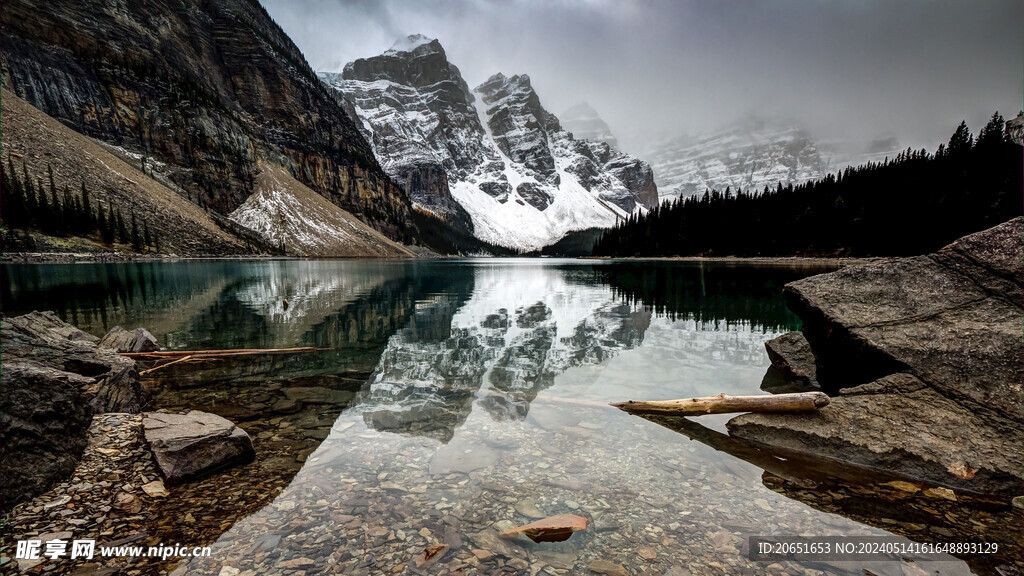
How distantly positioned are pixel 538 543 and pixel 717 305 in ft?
94.7

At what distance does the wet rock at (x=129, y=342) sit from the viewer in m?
12.7

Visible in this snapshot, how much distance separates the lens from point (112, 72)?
383 feet

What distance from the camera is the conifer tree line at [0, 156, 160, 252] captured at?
6500cm

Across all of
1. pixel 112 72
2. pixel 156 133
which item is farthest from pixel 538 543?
pixel 112 72

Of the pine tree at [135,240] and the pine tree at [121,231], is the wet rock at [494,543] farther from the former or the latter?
the pine tree at [121,231]

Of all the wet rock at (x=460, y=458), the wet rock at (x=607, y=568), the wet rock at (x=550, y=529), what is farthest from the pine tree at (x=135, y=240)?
the wet rock at (x=607, y=568)

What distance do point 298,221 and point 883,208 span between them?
165 meters

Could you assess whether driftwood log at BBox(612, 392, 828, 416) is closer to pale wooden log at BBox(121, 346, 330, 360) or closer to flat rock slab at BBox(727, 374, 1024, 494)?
flat rock slab at BBox(727, 374, 1024, 494)

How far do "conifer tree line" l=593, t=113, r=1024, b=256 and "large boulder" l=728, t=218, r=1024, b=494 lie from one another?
65416 mm

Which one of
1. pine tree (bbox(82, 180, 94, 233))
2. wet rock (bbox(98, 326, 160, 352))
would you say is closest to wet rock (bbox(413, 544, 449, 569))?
wet rock (bbox(98, 326, 160, 352))

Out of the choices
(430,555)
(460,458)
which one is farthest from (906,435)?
(430,555)

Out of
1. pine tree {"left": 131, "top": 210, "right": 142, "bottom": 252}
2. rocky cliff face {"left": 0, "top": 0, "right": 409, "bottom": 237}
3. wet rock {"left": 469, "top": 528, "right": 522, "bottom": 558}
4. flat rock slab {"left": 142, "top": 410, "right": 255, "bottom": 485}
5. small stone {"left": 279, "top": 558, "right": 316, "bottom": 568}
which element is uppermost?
rocky cliff face {"left": 0, "top": 0, "right": 409, "bottom": 237}

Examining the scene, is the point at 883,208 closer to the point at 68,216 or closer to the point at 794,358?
the point at 794,358

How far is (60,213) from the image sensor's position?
6975 cm
